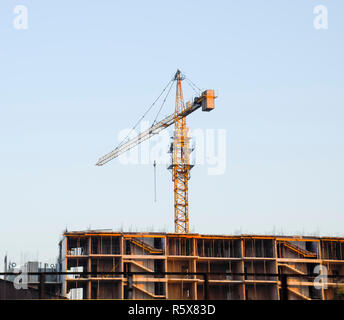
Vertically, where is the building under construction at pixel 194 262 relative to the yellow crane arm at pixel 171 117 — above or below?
below

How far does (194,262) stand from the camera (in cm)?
9875

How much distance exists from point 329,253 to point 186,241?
26.7 meters

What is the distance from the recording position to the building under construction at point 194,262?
9506 centimetres

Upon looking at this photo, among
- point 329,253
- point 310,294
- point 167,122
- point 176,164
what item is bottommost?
point 310,294

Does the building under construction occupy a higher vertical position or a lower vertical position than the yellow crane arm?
lower

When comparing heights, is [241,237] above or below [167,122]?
below

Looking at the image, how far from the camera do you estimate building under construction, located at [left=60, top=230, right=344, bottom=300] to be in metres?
95.1

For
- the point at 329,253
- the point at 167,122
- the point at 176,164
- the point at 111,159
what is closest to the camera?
the point at 329,253

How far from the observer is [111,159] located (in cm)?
15638
